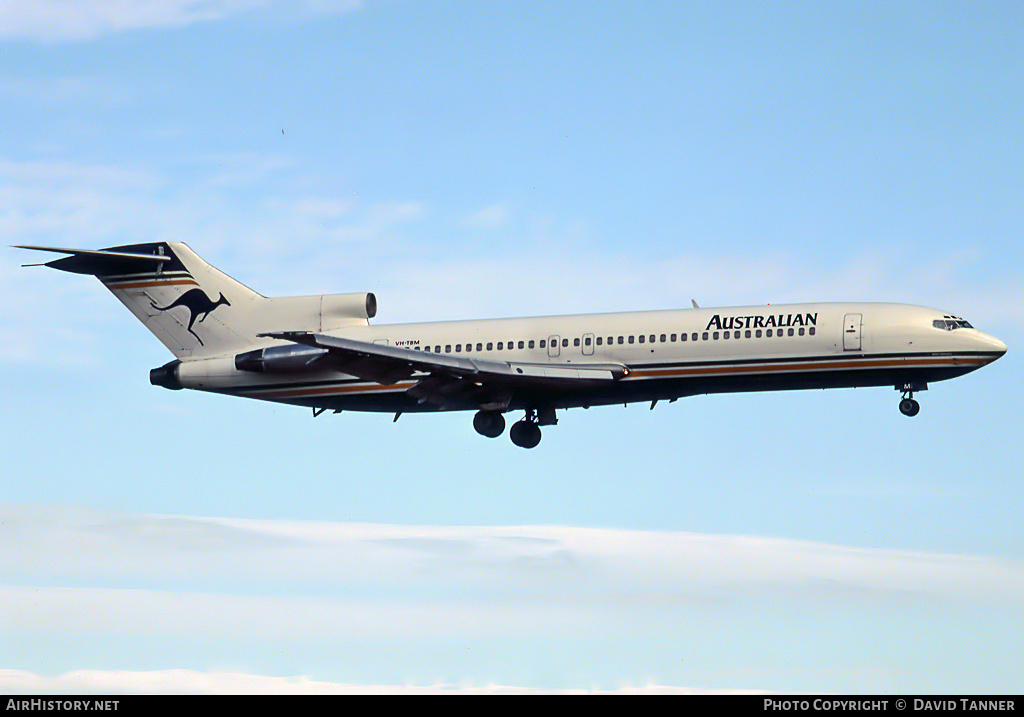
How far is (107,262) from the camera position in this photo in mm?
44000

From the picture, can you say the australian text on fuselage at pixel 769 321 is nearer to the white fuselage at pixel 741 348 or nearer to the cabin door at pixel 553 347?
the white fuselage at pixel 741 348

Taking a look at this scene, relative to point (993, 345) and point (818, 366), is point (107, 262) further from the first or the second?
point (993, 345)

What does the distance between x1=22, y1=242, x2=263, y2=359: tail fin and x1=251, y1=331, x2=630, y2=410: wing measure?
4.86 m

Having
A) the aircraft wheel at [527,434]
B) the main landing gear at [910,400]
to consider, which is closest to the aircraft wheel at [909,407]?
the main landing gear at [910,400]

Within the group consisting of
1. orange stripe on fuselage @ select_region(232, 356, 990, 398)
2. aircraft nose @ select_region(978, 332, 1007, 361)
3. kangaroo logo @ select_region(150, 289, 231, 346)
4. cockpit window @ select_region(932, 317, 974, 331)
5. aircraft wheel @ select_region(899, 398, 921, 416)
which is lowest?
aircraft wheel @ select_region(899, 398, 921, 416)

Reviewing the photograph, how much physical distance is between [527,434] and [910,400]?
1139cm

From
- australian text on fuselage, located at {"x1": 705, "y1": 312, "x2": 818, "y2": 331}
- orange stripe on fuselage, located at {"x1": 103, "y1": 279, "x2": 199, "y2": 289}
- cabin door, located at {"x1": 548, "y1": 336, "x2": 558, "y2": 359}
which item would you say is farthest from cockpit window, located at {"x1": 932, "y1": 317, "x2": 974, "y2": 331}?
orange stripe on fuselage, located at {"x1": 103, "y1": 279, "x2": 199, "y2": 289}

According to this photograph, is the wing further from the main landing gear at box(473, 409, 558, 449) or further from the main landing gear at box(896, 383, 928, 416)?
the main landing gear at box(896, 383, 928, 416)

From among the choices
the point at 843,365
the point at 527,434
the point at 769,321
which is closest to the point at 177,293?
the point at 527,434

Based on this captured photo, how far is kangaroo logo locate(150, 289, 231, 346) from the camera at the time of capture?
43.7 metres

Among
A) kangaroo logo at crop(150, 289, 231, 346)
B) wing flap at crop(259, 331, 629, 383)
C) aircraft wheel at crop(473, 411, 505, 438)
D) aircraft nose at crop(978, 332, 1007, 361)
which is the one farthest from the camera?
kangaroo logo at crop(150, 289, 231, 346)
